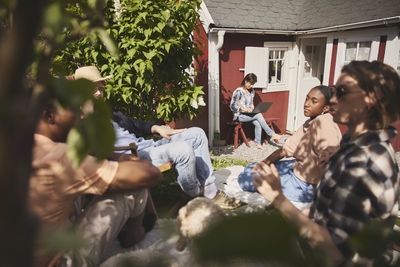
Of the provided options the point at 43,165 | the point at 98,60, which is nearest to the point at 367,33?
the point at 98,60

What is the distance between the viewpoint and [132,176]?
1765mm

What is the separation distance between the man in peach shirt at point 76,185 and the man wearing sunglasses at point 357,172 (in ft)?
2.87

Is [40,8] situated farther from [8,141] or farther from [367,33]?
[367,33]

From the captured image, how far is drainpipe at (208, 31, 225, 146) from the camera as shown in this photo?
668 centimetres

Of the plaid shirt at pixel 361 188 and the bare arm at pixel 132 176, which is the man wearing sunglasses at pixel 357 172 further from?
the bare arm at pixel 132 176

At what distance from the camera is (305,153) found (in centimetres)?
312

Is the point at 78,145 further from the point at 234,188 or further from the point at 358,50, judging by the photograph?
the point at 358,50

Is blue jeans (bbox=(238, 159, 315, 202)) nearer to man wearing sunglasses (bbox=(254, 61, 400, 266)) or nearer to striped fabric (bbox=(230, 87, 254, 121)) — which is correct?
man wearing sunglasses (bbox=(254, 61, 400, 266))

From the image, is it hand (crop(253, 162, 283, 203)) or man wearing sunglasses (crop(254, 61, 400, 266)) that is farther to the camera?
hand (crop(253, 162, 283, 203))

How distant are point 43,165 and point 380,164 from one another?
1.71m

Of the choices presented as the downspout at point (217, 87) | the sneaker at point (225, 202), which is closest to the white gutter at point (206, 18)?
the downspout at point (217, 87)

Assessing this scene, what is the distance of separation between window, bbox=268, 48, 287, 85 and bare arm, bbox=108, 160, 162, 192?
6.92 m

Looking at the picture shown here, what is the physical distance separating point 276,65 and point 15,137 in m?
8.36

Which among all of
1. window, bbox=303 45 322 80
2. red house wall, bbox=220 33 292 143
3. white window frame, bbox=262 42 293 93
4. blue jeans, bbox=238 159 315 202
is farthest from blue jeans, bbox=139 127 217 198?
window, bbox=303 45 322 80
